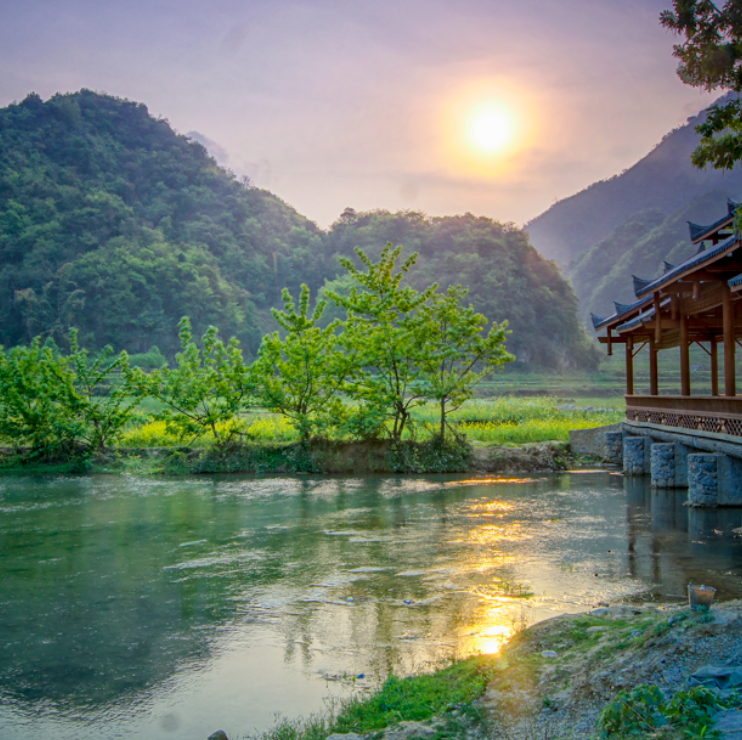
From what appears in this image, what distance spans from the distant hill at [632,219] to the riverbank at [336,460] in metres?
65.7

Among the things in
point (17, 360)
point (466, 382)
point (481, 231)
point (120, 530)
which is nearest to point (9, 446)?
point (17, 360)

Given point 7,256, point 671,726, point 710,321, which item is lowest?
point 671,726

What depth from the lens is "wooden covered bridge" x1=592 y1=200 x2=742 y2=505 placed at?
1162 centimetres

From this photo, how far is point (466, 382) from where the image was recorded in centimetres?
1867

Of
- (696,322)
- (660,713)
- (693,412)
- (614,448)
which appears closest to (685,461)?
(693,412)

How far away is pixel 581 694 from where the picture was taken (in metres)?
4.07

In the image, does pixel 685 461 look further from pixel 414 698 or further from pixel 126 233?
pixel 126 233

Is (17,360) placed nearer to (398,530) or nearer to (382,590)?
(398,530)

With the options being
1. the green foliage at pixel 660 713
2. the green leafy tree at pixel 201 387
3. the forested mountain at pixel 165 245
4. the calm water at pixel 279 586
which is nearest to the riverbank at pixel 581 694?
the green foliage at pixel 660 713

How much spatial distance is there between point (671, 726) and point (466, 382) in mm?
15467

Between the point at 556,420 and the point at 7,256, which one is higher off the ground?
the point at 7,256

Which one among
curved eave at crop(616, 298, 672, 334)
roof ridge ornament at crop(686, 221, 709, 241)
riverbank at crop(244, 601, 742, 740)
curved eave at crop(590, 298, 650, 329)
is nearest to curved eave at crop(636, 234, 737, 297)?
roof ridge ornament at crop(686, 221, 709, 241)

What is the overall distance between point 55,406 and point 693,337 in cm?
1755

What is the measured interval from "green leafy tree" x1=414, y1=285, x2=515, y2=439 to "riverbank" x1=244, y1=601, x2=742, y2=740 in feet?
44.2
